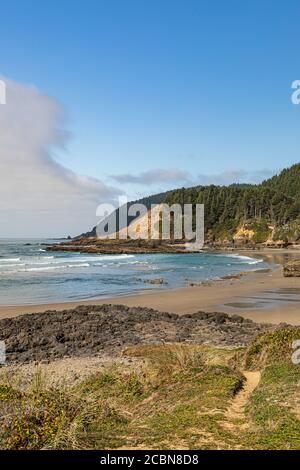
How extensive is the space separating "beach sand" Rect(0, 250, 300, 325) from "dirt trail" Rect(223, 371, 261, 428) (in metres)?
10.6

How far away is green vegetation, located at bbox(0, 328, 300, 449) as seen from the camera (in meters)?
6.28

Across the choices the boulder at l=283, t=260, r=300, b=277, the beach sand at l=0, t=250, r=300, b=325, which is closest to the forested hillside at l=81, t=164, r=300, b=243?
the boulder at l=283, t=260, r=300, b=277

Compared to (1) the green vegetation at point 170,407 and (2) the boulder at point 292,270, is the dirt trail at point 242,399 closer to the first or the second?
(1) the green vegetation at point 170,407

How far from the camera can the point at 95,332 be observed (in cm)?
1858

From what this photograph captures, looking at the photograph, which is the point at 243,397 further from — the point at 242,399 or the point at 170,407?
the point at 170,407

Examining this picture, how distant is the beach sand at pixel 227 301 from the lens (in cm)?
2452

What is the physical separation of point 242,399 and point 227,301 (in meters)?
20.7

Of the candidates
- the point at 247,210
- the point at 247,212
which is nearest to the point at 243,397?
the point at 247,212

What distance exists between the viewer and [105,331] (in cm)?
1889
